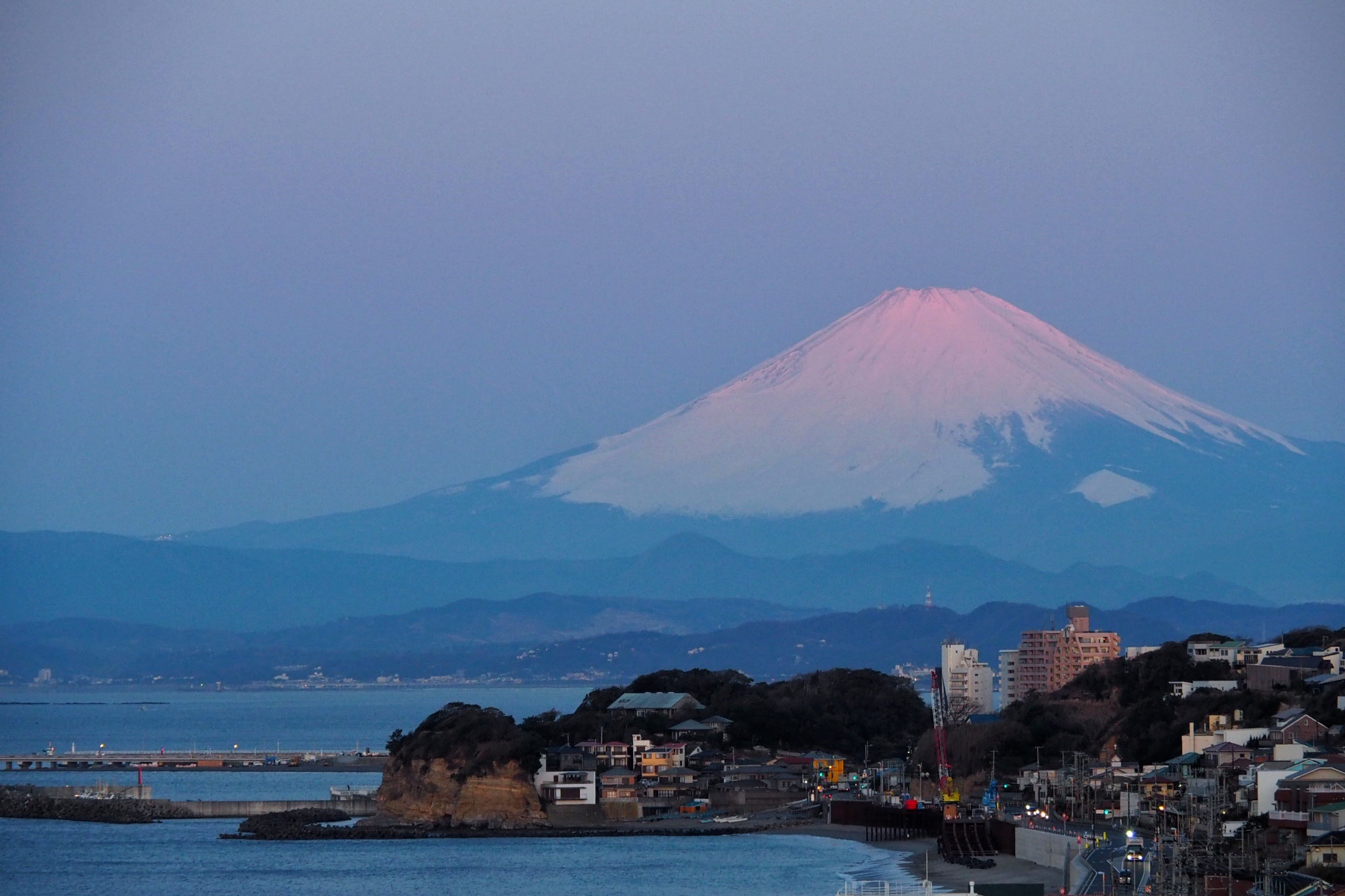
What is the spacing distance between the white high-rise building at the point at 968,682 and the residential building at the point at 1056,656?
3.03 ft

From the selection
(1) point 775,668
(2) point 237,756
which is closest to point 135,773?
(2) point 237,756

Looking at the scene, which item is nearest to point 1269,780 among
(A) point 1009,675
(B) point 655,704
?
(B) point 655,704

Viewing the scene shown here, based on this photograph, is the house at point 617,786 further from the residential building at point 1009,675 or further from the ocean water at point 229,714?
the ocean water at point 229,714

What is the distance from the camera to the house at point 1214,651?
171ft

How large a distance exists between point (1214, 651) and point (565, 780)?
16240mm

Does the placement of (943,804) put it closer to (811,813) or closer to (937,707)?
(811,813)

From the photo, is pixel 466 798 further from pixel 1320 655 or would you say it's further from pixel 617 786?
pixel 1320 655

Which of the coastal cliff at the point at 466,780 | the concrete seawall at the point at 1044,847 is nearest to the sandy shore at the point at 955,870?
the concrete seawall at the point at 1044,847

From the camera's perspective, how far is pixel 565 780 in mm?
49219

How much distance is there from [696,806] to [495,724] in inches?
199

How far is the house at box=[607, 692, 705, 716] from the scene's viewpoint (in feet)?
191

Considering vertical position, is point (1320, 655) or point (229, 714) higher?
point (229, 714)

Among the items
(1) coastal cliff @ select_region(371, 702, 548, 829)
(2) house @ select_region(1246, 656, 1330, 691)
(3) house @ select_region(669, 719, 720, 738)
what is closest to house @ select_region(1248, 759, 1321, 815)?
(2) house @ select_region(1246, 656, 1330, 691)

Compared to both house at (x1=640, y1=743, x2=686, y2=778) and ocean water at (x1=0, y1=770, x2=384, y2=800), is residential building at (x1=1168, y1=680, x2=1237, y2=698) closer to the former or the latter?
house at (x1=640, y1=743, x2=686, y2=778)
